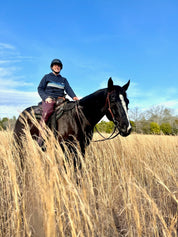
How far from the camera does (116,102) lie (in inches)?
131

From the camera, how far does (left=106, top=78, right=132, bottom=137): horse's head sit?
3268 mm

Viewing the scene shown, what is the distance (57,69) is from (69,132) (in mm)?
1724

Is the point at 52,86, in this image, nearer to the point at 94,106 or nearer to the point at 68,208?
the point at 94,106

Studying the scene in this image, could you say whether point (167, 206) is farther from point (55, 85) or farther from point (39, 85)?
point (39, 85)

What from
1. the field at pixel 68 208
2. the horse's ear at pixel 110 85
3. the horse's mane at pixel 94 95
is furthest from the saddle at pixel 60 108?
the field at pixel 68 208

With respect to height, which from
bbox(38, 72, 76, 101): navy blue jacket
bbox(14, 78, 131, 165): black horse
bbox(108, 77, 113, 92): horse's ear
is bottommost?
bbox(14, 78, 131, 165): black horse

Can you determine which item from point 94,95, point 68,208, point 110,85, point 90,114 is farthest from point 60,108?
point 68,208

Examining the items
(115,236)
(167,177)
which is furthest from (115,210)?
(167,177)

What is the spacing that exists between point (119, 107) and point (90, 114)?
2.15 feet

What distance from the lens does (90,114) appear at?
12.3ft

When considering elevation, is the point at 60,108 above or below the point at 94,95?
below

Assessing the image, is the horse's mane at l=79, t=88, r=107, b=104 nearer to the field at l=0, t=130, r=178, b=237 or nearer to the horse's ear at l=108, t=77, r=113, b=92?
the horse's ear at l=108, t=77, r=113, b=92

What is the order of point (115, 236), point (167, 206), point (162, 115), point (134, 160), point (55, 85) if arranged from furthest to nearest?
point (162, 115) < point (134, 160) < point (55, 85) < point (167, 206) < point (115, 236)

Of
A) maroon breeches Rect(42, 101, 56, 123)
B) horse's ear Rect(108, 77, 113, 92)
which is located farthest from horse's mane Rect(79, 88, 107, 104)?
maroon breeches Rect(42, 101, 56, 123)
